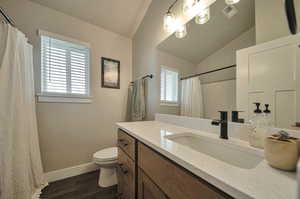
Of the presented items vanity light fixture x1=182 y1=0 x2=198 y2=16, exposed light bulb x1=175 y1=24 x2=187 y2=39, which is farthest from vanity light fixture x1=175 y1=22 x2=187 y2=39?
vanity light fixture x1=182 y1=0 x2=198 y2=16

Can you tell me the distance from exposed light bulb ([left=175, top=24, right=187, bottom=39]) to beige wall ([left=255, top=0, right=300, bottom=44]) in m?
0.58

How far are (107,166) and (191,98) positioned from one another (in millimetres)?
1248

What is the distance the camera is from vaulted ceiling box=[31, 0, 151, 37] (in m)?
Answer: 1.57

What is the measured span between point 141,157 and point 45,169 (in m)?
1.53

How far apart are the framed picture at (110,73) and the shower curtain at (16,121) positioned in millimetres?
849

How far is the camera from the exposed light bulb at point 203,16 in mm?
979

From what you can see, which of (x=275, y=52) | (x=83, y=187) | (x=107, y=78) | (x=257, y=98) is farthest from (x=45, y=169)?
(x=275, y=52)

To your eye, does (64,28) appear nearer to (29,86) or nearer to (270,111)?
(29,86)

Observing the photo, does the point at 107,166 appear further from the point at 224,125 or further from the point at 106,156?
the point at 224,125

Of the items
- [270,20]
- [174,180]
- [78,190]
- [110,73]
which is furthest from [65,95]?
[270,20]

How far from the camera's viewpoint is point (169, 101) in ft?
4.67

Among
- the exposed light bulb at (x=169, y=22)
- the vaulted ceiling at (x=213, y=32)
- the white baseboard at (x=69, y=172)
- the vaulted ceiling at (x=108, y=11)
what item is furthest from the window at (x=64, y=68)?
the vaulted ceiling at (x=213, y=32)

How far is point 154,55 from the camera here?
5.30 feet

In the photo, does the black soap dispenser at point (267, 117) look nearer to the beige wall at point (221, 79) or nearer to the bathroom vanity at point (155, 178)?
the beige wall at point (221, 79)
